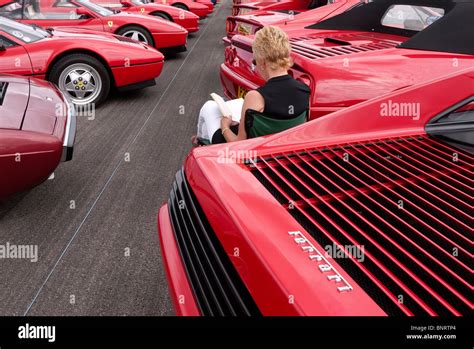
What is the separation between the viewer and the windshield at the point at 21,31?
474cm

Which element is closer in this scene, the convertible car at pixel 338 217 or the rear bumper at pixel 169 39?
the convertible car at pixel 338 217


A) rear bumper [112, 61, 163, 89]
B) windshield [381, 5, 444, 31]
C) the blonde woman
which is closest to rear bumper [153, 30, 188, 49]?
→ rear bumper [112, 61, 163, 89]

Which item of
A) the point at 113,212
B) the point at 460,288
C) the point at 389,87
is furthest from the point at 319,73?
the point at 460,288

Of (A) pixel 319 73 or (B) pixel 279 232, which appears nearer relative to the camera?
(B) pixel 279 232

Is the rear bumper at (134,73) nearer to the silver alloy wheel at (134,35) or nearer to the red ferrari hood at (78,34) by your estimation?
the red ferrari hood at (78,34)

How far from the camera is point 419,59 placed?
10.6 feet

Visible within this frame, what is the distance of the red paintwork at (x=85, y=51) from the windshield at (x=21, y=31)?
0.07m

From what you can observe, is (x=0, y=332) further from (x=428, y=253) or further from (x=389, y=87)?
(x=389, y=87)

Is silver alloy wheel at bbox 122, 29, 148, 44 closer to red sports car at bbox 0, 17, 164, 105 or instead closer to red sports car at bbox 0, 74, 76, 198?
red sports car at bbox 0, 17, 164, 105

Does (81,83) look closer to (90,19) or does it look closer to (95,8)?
(90,19)

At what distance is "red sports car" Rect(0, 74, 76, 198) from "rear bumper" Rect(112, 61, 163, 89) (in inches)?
82.2

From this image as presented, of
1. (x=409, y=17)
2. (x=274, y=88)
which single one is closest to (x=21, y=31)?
(x=274, y=88)

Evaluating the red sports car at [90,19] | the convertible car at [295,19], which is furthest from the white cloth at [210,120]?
the red sports car at [90,19]

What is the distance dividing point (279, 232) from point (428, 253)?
1.53 ft
